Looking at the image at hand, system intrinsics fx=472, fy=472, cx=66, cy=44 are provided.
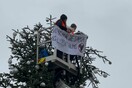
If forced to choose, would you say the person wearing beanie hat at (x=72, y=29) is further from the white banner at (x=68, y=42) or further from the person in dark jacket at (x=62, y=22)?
the person in dark jacket at (x=62, y=22)

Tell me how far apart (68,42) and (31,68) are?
1710mm

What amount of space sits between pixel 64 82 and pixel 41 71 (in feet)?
3.22

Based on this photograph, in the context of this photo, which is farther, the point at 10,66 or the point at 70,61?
the point at 70,61

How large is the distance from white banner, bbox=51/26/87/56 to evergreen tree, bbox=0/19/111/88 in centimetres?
45

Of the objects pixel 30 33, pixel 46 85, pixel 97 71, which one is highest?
pixel 30 33

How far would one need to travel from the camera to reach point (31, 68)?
14422mm

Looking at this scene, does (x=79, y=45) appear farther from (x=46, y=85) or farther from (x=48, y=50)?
(x=46, y=85)

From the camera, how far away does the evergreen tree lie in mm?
14078

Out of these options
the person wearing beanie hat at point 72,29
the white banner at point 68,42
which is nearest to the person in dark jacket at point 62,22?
the white banner at point 68,42

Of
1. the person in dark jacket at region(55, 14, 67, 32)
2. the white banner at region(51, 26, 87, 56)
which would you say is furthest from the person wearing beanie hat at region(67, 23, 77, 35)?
the person in dark jacket at region(55, 14, 67, 32)

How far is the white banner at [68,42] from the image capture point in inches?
579

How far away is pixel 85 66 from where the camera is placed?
15.6 metres

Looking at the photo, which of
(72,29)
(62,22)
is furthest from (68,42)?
(62,22)

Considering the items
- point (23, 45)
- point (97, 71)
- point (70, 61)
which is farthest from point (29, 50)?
point (97, 71)
